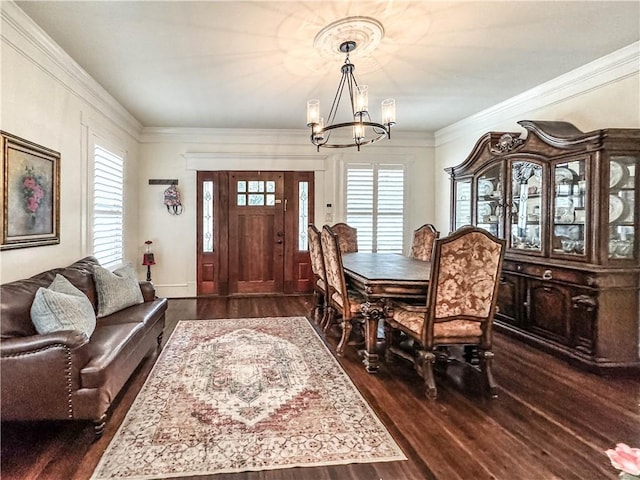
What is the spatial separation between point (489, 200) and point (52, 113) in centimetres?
445

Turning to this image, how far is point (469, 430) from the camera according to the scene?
2.20 meters

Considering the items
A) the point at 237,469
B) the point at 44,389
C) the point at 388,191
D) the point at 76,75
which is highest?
the point at 76,75

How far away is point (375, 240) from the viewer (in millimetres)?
6348

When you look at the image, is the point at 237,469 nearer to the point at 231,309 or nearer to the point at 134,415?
the point at 134,415

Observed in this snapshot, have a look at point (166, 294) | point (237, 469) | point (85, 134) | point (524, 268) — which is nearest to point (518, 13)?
point (524, 268)

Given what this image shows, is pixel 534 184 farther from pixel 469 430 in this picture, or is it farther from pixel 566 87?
pixel 469 430

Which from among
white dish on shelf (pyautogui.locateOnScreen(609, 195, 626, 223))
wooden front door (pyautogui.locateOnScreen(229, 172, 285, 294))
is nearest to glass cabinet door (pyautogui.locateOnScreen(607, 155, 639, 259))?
white dish on shelf (pyautogui.locateOnScreen(609, 195, 626, 223))

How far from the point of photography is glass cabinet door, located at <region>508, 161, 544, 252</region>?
12.1 ft

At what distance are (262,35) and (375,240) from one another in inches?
161

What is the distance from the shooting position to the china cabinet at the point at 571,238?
302cm

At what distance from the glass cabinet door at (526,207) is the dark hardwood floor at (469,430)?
48.3 inches

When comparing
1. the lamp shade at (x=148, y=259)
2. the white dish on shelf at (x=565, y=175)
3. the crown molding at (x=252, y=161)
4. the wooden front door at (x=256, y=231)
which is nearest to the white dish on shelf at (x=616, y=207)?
the white dish on shelf at (x=565, y=175)

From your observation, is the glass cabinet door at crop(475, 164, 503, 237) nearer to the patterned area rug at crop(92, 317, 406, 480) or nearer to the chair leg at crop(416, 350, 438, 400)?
the chair leg at crop(416, 350, 438, 400)

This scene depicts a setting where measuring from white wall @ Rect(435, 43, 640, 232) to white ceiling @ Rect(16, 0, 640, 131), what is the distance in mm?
132
